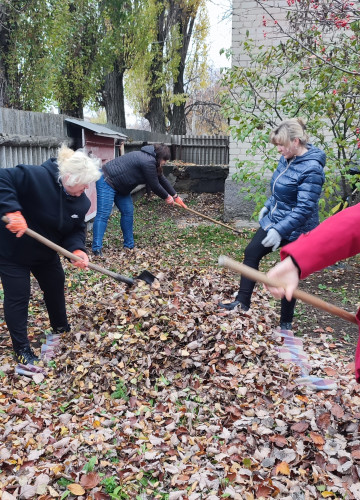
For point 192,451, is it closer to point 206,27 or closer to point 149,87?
point 149,87

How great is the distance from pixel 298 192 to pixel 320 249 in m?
2.44

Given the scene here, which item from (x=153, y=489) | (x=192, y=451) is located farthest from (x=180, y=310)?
(x=153, y=489)

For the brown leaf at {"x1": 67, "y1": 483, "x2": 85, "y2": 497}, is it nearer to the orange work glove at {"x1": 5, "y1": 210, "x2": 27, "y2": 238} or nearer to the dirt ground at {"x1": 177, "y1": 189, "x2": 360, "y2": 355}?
the orange work glove at {"x1": 5, "y1": 210, "x2": 27, "y2": 238}

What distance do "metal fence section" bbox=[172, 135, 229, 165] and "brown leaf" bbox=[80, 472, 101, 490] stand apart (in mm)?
15750

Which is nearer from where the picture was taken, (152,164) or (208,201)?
(152,164)

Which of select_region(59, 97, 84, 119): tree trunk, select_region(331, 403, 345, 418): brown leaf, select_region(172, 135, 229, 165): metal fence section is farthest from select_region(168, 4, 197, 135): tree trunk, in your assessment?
select_region(331, 403, 345, 418): brown leaf

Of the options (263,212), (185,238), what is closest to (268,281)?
(263,212)

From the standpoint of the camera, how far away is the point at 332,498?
7.98ft

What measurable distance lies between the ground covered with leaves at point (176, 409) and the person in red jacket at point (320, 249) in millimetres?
1351

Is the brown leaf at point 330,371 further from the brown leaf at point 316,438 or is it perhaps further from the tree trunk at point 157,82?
the tree trunk at point 157,82

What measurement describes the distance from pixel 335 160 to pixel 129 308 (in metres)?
4.09

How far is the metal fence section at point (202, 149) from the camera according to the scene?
17.6 metres

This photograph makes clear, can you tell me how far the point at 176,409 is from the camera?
3154 mm

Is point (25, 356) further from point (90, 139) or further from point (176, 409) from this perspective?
point (90, 139)
